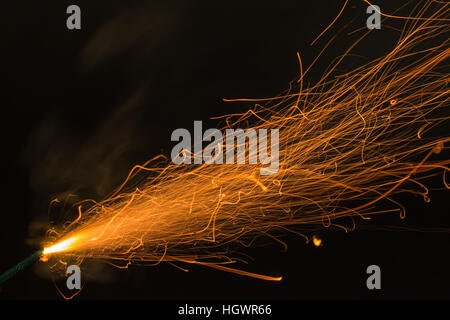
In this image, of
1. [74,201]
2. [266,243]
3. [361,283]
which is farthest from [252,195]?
[74,201]

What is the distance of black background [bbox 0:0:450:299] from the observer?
296 cm

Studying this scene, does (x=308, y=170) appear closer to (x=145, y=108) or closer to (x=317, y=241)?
(x=317, y=241)

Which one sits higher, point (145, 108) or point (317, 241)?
point (145, 108)

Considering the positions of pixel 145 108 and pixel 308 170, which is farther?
pixel 145 108

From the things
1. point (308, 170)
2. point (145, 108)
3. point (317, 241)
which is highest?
point (145, 108)

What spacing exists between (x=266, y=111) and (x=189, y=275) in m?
2.03

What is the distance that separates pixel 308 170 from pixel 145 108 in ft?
6.27

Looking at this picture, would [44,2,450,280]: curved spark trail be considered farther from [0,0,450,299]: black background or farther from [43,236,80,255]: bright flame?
[0,0,450,299]: black background

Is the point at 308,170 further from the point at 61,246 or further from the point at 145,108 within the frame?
the point at 61,246

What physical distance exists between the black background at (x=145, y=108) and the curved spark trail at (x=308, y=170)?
0.29m

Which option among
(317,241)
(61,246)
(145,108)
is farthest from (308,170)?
(61,246)

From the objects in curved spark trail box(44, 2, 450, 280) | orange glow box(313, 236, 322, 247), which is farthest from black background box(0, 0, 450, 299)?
curved spark trail box(44, 2, 450, 280)

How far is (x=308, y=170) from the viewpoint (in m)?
→ 2.84

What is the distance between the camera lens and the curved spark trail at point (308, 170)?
9.25ft
